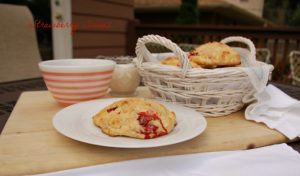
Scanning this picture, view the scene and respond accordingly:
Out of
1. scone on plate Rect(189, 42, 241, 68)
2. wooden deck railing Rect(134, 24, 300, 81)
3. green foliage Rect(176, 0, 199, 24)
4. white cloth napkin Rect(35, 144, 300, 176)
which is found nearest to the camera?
white cloth napkin Rect(35, 144, 300, 176)

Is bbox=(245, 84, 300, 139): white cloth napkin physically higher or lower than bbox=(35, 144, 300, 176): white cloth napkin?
higher

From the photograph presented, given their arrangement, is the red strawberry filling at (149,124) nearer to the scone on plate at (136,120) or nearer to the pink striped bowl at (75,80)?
the scone on plate at (136,120)

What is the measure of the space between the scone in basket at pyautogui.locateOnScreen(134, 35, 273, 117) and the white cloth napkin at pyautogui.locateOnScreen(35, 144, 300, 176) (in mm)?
199

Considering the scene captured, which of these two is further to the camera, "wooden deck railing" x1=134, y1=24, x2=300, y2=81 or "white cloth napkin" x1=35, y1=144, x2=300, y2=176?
"wooden deck railing" x1=134, y1=24, x2=300, y2=81

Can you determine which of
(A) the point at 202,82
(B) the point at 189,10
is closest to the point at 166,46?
(A) the point at 202,82

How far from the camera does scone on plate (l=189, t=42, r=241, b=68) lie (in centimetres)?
79

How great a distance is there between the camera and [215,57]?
0.79m

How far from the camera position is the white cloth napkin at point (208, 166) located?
0.49m

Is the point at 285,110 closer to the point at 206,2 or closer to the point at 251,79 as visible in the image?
the point at 251,79

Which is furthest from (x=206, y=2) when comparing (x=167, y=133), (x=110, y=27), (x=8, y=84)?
(x=167, y=133)

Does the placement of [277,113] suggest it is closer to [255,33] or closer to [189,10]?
[255,33]

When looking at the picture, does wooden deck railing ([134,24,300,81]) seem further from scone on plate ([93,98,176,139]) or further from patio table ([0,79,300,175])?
scone on plate ([93,98,176,139])

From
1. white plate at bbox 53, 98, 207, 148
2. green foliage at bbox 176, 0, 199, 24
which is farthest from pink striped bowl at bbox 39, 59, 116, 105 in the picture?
green foliage at bbox 176, 0, 199, 24

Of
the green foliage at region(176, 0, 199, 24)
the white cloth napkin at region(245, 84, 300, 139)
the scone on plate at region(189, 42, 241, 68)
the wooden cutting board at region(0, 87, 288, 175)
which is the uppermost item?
the green foliage at region(176, 0, 199, 24)
